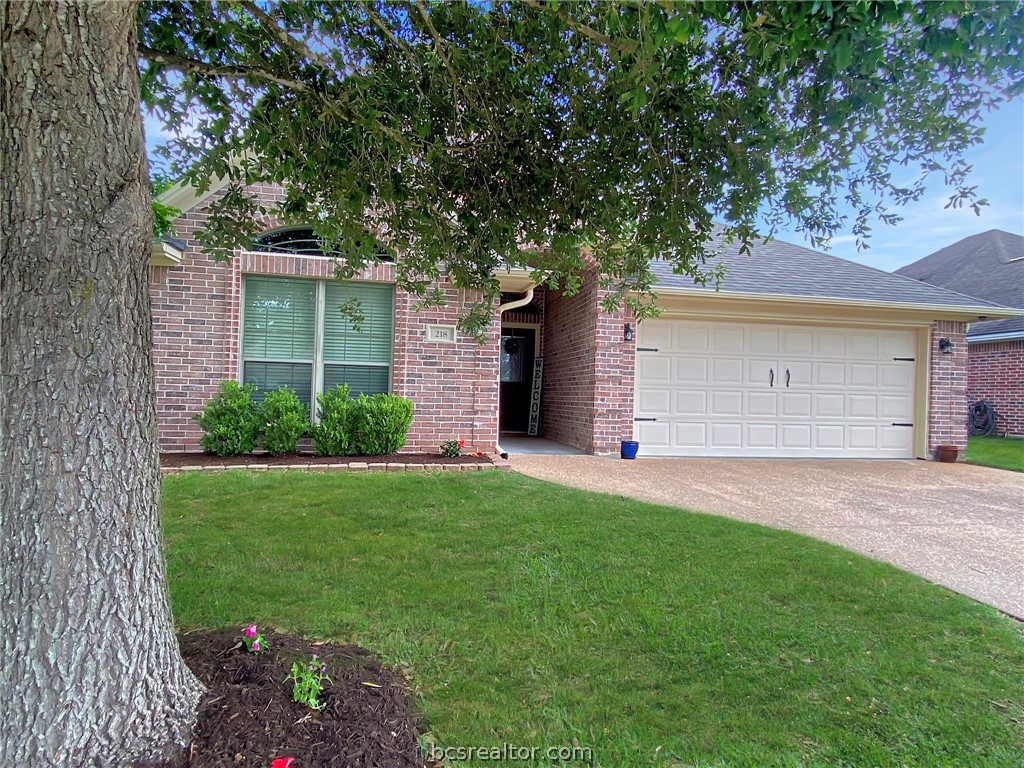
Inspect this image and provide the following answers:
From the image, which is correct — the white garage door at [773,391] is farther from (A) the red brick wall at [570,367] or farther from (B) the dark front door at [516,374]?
(B) the dark front door at [516,374]

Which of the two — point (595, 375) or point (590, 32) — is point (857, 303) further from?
point (590, 32)

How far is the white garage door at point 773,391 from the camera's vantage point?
877cm

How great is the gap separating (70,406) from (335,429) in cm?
523

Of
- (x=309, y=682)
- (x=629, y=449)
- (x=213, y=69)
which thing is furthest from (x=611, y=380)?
(x=309, y=682)

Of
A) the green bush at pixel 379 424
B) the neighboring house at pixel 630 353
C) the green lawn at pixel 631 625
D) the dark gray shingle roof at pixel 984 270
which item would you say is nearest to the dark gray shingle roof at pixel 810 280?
the neighboring house at pixel 630 353

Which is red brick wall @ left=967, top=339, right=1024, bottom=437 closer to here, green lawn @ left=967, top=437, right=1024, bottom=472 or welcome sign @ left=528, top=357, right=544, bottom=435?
green lawn @ left=967, top=437, right=1024, bottom=472

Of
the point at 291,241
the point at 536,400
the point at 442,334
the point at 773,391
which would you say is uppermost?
the point at 291,241

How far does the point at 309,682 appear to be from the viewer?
2041mm

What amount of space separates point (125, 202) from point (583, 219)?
7.44ft

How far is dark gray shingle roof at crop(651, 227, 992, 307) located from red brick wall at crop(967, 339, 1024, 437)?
474 cm

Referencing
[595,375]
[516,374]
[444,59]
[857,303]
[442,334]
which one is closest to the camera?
[444,59]

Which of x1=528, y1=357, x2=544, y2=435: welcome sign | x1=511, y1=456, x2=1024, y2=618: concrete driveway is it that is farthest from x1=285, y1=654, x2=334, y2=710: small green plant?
x1=528, y1=357, x2=544, y2=435: welcome sign

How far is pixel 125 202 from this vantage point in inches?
69.3

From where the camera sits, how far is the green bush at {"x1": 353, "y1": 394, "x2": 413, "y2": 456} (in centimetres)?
680
